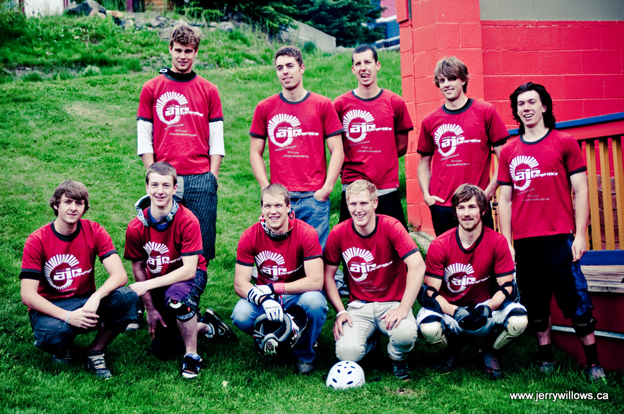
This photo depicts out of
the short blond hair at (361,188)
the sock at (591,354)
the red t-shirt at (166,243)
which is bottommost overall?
the sock at (591,354)

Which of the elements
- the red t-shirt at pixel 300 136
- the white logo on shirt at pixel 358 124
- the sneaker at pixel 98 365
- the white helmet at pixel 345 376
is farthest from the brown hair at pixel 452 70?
the sneaker at pixel 98 365

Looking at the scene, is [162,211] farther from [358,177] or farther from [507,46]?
[507,46]

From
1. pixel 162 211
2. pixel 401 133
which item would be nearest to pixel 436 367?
pixel 401 133

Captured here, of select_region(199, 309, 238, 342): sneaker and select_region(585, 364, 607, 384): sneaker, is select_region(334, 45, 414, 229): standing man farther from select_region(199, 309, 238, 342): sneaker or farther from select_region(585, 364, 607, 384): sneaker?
select_region(585, 364, 607, 384): sneaker

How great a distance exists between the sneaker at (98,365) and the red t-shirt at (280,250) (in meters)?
1.13

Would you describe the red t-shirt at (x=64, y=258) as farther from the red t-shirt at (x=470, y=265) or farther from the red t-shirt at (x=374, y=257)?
the red t-shirt at (x=470, y=265)

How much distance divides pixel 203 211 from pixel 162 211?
44 cm

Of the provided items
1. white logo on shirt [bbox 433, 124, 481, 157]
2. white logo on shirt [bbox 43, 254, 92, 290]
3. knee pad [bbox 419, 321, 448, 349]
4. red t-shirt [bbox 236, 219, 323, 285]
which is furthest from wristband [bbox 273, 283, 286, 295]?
white logo on shirt [bbox 433, 124, 481, 157]

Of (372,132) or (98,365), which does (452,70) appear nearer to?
(372,132)

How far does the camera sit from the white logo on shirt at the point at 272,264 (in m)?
3.95

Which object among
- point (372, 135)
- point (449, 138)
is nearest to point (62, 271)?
point (372, 135)

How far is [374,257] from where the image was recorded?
3895mm

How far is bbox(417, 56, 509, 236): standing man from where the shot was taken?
408 cm

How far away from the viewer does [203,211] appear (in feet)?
14.1
